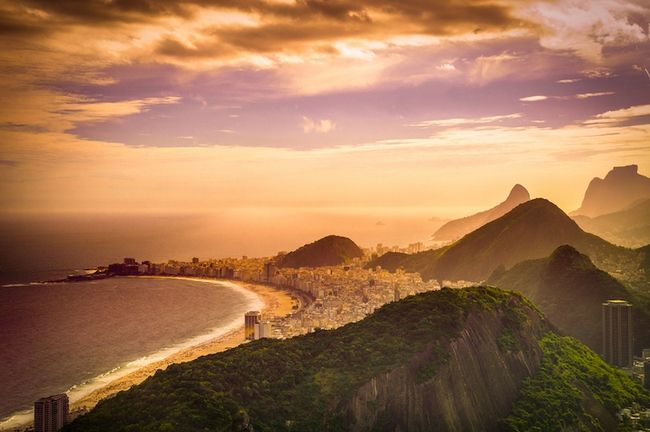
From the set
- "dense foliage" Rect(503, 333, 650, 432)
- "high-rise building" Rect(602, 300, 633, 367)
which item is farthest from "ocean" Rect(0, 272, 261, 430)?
"high-rise building" Rect(602, 300, 633, 367)

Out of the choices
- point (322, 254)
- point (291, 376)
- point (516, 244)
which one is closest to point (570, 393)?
point (291, 376)

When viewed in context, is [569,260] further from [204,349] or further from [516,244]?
[204,349]

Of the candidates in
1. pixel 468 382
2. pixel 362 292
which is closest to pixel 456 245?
pixel 362 292

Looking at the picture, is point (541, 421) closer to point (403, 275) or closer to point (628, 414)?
point (628, 414)

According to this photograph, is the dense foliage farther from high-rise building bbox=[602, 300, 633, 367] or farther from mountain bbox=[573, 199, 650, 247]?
mountain bbox=[573, 199, 650, 247]

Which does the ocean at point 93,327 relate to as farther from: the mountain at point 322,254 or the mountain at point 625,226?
the mountain at point 625,226

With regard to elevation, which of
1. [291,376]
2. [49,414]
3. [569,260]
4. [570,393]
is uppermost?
[569,260]
